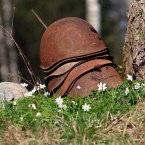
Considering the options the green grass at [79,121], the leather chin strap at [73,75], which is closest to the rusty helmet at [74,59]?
the leather chin strap at [73,75]

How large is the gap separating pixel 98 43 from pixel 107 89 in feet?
2.41

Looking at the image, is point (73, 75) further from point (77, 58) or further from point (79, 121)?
point (79, 121)

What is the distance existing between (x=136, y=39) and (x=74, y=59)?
2.29 ft

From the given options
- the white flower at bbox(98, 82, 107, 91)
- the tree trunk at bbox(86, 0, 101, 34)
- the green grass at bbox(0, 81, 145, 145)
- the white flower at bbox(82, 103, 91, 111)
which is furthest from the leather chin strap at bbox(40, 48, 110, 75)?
the tree trunk at bbox(86, 0, 101, 34)

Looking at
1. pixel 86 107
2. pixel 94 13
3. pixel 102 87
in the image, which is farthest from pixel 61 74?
pixel 94 13

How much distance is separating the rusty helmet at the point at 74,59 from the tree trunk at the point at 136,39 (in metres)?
0.23

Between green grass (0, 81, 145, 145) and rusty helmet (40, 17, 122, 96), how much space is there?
1.59 feet

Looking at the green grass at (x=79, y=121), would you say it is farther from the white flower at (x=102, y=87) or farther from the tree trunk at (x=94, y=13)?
the tree trunk at (x=94, y=13)

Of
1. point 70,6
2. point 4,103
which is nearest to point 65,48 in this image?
point 4,103

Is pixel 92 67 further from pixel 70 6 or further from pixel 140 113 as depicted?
pixel 70 6

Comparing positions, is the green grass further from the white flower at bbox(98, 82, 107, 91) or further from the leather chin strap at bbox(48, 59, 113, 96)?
the leather chin strap at bbox(48, 59, 113, 96)

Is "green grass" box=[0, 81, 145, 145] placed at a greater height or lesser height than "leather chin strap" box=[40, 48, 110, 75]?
lesser

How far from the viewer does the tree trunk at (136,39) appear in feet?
20.7

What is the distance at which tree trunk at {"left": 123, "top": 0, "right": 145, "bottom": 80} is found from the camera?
632 centimetres
